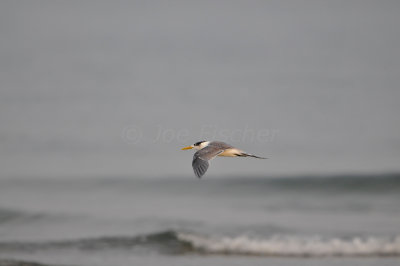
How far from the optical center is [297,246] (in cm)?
1533

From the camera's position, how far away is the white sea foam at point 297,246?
48.7 feet

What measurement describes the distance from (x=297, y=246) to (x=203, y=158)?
4.20m

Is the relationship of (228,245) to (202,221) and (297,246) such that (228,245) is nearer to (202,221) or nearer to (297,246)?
(297,246)

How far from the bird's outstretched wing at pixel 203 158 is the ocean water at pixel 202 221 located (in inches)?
112

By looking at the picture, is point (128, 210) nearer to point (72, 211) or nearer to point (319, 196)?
point (72, 211)

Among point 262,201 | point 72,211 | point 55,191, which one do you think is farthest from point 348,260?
point 55,191

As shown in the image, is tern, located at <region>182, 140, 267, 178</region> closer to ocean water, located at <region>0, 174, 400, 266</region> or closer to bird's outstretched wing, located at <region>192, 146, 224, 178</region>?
bird's outstretched wing, located at <region>192, 146, 224, 178</region>

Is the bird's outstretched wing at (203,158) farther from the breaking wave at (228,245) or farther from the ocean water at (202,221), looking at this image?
the breaking wave at (228,245)

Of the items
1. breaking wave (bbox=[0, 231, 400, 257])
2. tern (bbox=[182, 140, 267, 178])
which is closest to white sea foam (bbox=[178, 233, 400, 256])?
breaking wave (bbox=[0, 231, 400, 257])

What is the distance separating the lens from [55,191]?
20219 mm

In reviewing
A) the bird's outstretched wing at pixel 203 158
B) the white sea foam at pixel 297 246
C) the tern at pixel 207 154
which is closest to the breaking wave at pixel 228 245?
the white sea foam at pixel 297 246

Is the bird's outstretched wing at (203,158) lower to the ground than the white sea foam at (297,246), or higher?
higher

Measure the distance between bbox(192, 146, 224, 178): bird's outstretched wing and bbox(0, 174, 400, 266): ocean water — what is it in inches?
112

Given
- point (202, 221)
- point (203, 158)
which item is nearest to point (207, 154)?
point (203, 158)
